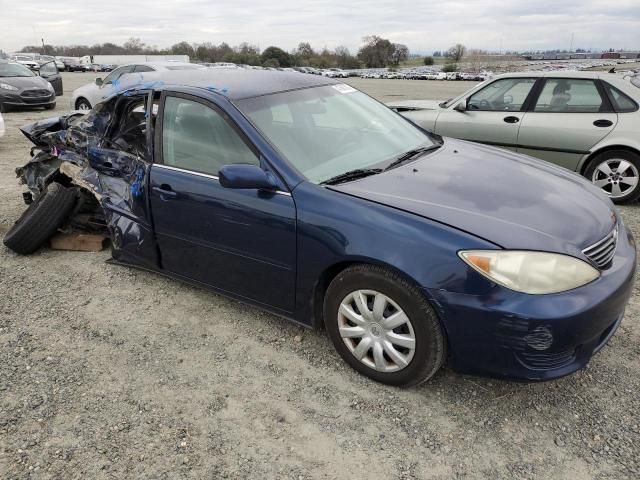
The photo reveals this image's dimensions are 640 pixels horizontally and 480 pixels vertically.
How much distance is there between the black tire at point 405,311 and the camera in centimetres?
247

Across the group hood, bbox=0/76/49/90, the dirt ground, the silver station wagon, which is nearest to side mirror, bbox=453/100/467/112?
the silver station wagon

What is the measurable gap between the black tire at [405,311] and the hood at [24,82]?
1501cm

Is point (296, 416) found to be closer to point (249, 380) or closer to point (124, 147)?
point (249, 380)

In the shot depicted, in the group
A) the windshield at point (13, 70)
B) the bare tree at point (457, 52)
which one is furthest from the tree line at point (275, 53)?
the windshield at point (13, 70)

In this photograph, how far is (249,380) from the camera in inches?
113

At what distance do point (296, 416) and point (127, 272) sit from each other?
2340mm

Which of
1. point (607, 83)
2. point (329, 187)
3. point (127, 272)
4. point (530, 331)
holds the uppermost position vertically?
point (607, 83)

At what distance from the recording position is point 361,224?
8.45ft

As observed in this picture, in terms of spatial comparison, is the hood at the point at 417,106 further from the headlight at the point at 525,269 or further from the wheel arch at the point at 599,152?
the headlight at the point at 525,269

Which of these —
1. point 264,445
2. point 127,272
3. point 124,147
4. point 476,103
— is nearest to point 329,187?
point 264,445

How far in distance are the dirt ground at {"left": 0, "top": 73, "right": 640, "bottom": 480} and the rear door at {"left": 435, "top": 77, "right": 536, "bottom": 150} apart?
10.4 feet

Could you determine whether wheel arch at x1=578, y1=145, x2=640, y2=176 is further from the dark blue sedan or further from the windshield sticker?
the windshield sticker

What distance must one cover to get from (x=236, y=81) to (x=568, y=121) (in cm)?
416

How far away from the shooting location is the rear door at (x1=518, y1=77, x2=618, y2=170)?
224 inches
